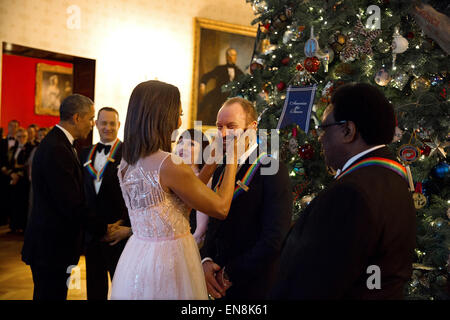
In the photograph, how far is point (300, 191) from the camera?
400cm

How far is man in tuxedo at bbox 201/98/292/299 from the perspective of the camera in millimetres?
2215

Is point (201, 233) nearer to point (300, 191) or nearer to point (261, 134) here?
point (300, 191)

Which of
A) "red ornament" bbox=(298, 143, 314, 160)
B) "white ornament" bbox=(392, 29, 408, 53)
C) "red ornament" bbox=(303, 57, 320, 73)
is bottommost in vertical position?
"red ornament" bbox=(298, 143, 314, 160)

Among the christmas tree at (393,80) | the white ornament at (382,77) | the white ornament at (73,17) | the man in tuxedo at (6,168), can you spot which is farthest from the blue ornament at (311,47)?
the man in tuxedo at (6,168)

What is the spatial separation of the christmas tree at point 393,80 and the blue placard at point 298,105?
121 millimetres

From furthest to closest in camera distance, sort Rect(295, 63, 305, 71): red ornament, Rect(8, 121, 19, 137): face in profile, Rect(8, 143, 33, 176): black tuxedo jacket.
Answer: Rect(8, 121, 19, 137): face in profile → Rect(8, 143, 33, 176): black tuxedo jacket → Rect(295, 63, 305, 71): red ornament

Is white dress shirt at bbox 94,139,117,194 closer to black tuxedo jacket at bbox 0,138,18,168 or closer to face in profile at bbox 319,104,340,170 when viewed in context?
face in profile at bbox 319,104,340,170

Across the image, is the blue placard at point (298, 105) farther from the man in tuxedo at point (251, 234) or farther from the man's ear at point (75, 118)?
the man's ear at point (75, 118)

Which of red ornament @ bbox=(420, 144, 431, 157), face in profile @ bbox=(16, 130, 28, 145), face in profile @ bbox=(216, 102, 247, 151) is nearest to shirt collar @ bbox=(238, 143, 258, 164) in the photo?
face in profile @ bbox=(216, 102, 247, 151)

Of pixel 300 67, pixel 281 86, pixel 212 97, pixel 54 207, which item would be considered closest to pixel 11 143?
pixel 212 97

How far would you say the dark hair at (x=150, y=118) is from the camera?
1952 millimetres

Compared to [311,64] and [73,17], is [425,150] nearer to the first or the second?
[311,64]
